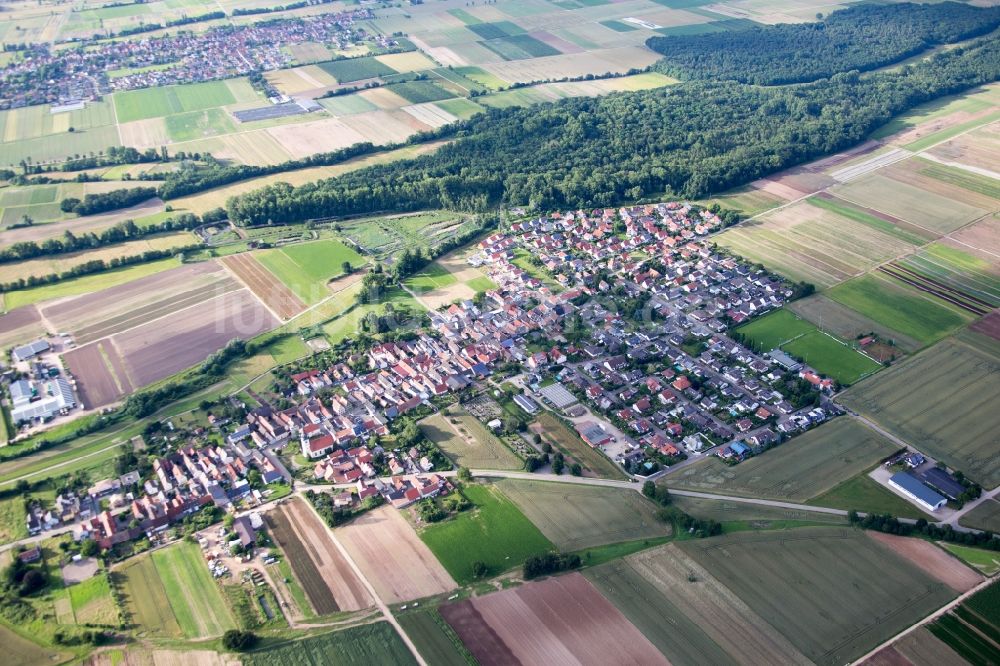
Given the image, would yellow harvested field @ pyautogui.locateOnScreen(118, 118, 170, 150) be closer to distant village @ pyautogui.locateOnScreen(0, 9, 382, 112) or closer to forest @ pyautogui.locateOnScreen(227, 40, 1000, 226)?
distant village @ pyautogui.locateOnScreen(0, 9, 382, 112)

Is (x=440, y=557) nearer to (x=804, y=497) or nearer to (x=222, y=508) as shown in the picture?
(x=222, y=508)

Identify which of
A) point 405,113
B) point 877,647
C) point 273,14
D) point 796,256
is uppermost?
point 273,14

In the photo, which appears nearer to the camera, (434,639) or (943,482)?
(434,639)

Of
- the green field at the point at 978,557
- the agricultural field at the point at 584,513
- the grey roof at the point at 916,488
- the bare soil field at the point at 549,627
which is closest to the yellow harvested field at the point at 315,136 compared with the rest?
the agricultural field at the point at 584,513

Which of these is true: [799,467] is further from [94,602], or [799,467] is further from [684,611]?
[94,602]

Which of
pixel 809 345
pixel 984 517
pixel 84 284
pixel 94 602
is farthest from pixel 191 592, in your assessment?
pixel 809 345

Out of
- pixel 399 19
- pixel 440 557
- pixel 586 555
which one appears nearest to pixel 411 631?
pixel 440 557
